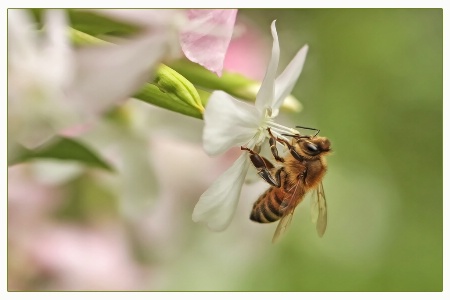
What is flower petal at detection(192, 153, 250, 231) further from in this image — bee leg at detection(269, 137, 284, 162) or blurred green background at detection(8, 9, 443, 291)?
blurred green background at detection(8, 9, 443, 291)

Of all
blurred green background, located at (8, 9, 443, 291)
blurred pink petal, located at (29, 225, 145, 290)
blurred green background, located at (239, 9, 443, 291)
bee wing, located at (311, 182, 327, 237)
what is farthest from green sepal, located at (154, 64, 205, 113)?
blurred green background, located at (239, 9, 443, 291)

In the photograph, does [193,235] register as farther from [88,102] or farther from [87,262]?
[88,102]

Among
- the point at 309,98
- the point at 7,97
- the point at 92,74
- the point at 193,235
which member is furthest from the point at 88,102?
the point at 309,98

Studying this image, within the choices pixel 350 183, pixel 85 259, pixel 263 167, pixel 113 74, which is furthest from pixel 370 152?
pixel 113 74

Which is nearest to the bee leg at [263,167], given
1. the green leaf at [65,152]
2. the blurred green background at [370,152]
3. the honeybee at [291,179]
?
the honeybee at [291,179]

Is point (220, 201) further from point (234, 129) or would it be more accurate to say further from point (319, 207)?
point (319, 207)
